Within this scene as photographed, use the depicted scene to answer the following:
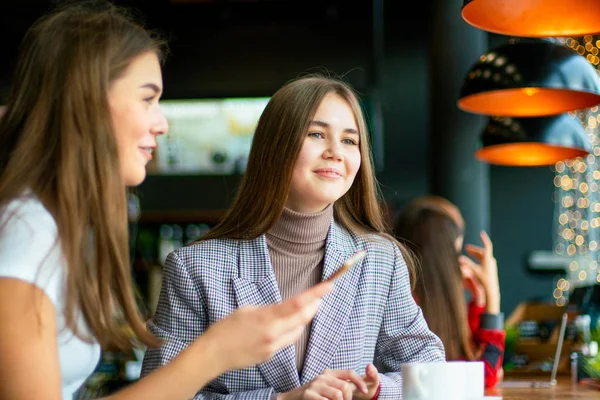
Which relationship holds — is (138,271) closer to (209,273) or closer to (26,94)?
(209,273)

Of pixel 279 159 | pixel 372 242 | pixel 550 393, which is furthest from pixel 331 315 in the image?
pixel 550 393

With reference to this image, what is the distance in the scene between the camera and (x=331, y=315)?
214cm

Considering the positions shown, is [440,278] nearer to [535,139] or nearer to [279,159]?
[535,139]

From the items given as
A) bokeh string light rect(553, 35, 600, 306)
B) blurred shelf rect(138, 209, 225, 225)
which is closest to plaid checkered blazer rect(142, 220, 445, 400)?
blurred shelf rect(138, 209, 225, 225)

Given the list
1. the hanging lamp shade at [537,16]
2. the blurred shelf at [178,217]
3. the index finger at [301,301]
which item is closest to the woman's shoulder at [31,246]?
the index finger at [301,301]

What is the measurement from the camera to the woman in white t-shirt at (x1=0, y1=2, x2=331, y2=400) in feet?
4.24

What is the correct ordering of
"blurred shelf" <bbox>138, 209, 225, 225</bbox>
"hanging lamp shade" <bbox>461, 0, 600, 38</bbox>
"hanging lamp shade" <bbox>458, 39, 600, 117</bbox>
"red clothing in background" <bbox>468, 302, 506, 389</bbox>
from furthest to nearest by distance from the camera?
"blurred shelf" <bbox>138, 209, 225, 225</bbox> < "hanging lamp shade" <bbox>458, 39, 600, 117</bbox> < "red clothing in background" <bbox>468, 302, 506, 389</bbox> < "hanging lamp shade" <bbox>461, 0, 600, 38</bbox>

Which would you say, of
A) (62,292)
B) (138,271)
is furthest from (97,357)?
(138,271)

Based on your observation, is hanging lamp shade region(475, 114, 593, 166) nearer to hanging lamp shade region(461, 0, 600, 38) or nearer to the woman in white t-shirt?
hanging lamp shade region(461, 0, 600, 38)

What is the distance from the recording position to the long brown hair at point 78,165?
4.60ft

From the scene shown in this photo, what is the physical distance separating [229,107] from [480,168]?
2.02 m

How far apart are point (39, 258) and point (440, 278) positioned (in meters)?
2.28

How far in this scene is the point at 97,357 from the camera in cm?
151

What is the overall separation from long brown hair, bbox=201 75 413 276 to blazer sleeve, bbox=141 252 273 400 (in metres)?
0.17
